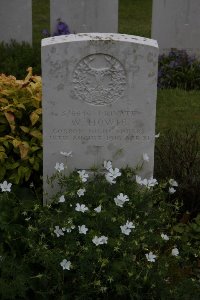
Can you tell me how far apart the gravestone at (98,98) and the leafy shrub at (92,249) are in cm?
29

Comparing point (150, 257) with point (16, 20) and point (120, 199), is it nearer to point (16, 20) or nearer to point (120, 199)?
point (120, 199)

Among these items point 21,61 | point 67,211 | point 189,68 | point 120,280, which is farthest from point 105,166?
point 189,68

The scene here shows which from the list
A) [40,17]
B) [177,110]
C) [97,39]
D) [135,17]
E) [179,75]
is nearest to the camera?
[97,39]

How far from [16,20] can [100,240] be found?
5466mm

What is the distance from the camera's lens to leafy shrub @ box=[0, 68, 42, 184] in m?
4.88

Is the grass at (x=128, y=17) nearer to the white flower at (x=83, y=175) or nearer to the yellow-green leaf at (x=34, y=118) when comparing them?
the yellow-green leaf at (x=34, y=118)

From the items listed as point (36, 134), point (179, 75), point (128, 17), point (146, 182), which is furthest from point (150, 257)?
point (128, 17)

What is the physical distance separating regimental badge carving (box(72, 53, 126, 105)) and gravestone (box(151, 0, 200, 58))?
15.1 feet

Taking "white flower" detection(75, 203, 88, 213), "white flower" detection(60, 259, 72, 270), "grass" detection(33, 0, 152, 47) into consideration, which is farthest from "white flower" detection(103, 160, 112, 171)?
"grass" detection(33, 0, 152, 47)

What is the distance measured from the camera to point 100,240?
397 centimetres

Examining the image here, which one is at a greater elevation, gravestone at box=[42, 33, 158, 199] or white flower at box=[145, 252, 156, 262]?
gravestone at box=[42, 33, 158, 199]

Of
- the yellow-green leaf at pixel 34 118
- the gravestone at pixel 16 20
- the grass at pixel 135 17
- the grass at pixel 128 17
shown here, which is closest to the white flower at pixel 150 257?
the yellow-green leaf at pixel 34 118

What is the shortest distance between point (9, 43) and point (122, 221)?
212 inches

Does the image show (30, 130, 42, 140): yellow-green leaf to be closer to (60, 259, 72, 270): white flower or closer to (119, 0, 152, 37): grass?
(60, 259, 72, 270): white flower
